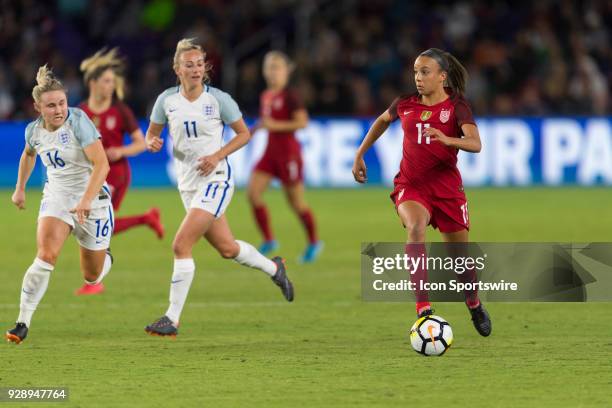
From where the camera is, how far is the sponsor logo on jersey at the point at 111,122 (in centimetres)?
1184

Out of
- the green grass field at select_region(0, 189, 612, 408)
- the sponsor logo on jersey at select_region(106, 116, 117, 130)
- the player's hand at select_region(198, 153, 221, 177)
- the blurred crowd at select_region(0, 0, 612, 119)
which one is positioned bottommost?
the green grass field at select_region(0, 189, 612, 408)

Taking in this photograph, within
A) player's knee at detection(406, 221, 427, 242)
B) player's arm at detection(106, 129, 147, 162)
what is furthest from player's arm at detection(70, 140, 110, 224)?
player's arm at detection(106, 129, 147, 162)

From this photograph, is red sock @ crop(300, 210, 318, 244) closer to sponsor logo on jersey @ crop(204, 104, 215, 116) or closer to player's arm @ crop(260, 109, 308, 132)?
player's arm @ crop(260, 109, 308, 132)

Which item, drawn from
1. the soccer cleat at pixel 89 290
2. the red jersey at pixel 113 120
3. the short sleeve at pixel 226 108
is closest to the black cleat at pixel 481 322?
the short sleeve at pixel 226 108

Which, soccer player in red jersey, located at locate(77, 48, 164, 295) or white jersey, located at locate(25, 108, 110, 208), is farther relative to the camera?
soccer player in red jersey, located at locate(77, 48, 164, 295)

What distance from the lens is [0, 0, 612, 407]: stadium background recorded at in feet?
24.2

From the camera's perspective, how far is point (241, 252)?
9820 mm

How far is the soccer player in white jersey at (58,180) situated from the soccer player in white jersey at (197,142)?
0.56m

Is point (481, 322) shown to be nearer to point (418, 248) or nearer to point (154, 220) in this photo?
point (418, 248)

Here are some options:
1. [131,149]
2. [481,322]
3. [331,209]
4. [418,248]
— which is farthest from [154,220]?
[331,209]

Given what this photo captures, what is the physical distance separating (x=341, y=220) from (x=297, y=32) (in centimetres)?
877

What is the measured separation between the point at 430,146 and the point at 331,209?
36.1ft

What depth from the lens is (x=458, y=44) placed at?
24266 millimetres

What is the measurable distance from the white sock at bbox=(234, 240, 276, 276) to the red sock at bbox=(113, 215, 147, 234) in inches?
105
